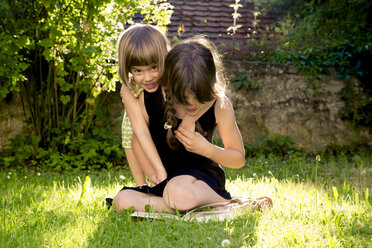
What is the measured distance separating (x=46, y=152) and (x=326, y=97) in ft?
11.5

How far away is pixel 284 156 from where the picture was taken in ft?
17.9

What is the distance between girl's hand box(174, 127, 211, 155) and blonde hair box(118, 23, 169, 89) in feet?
1.46

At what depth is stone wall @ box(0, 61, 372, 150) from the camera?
572cm

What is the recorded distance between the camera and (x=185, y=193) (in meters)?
2.64

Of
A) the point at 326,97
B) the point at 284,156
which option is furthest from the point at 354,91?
the point at 284,156

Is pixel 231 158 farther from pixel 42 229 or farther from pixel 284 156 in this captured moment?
pixel 284 156

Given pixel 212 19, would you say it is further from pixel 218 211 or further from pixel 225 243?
pixel 225 243

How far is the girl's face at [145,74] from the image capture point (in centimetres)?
293

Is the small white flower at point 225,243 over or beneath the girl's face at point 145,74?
beneath

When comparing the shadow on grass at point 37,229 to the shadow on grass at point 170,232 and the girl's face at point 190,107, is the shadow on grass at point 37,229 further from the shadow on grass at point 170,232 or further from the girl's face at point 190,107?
the girl's face at point 190,107

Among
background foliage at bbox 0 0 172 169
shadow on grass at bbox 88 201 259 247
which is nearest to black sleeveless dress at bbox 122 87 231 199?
shadow on grass at bbox 88 201 259 247

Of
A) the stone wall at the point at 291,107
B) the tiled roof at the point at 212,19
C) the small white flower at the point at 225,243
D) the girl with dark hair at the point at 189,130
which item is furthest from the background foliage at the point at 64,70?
the tiled roof at the point at 212,19

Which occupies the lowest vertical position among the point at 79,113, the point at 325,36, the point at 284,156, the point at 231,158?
the point at 284,156

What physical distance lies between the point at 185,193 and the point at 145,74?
2.72ft
